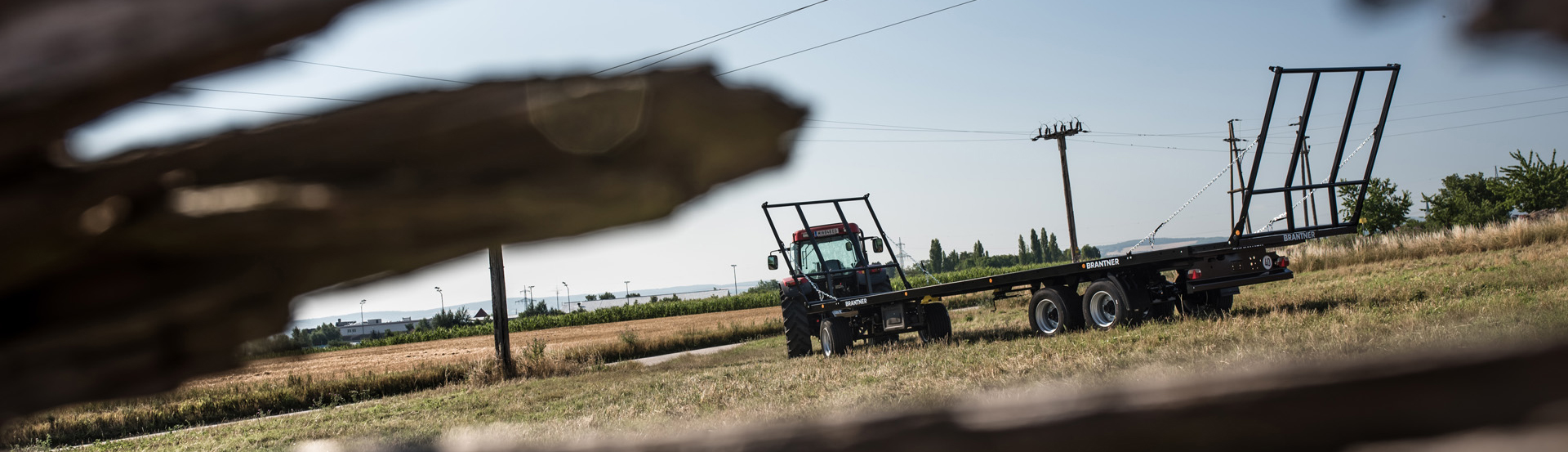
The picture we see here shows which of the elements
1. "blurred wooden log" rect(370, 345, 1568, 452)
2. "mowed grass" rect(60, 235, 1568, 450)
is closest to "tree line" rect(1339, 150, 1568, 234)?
"mowed grass" rect(60, 235, 1568, 450)

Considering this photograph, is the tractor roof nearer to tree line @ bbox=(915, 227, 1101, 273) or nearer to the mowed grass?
the mowed grass

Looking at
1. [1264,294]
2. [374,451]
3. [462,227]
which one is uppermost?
[462,227]

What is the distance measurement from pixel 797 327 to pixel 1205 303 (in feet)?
18.3

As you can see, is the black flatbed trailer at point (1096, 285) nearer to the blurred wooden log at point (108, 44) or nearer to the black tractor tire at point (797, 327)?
the black tractor tire at point (797, 327)

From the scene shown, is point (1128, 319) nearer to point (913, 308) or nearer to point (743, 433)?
point (913, 308)

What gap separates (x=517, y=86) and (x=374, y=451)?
33cm

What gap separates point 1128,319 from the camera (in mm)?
8484

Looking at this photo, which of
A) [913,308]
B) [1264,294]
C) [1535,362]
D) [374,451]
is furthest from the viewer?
[1264,294]

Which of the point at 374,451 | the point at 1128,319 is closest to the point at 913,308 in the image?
the point at 1128,319

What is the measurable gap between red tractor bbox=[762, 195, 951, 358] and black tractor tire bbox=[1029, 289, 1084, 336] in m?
1.48

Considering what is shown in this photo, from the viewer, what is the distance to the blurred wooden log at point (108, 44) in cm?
34

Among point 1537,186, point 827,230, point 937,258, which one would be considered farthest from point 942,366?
point 937,258

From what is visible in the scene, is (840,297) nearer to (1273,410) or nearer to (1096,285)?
(1096,285)

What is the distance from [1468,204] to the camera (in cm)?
3347
